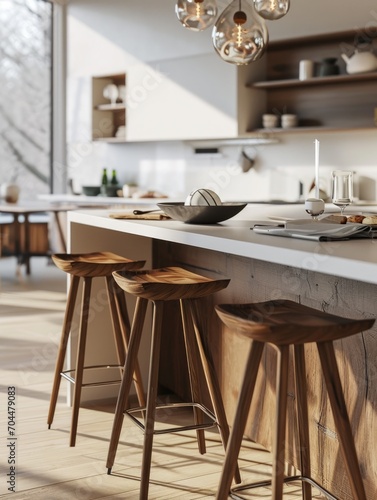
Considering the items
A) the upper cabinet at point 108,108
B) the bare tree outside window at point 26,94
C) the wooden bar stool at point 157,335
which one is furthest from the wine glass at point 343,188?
the bare tree outside window at point 26,94

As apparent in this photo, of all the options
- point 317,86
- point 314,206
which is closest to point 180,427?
point 314,206

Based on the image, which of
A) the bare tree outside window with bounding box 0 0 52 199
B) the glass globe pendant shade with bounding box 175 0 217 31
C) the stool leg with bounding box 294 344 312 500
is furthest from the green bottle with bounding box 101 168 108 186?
the stool leg with bounding box 294 344 312 500

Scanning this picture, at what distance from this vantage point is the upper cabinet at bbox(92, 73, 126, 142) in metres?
7.66

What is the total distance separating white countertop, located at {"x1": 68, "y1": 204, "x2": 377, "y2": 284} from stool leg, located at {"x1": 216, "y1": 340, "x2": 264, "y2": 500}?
0.26 m

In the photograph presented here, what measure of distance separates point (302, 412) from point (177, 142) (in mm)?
5467

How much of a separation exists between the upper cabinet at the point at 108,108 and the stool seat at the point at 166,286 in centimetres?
520

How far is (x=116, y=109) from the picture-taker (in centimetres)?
786

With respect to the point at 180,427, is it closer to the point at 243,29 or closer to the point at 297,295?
the point at 297,295

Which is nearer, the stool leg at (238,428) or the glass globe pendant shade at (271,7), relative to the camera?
the stool leg at (238,428)

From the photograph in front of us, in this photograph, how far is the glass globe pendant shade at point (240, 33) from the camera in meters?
3.02

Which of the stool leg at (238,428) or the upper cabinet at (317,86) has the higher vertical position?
the upper cabinet at (317,86)

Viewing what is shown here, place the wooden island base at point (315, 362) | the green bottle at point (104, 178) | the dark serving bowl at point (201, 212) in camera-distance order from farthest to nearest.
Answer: the green bottle at point (104, 178)
the dark serving bowl at point (201, 212)
the wooden island base at point (315, 362)

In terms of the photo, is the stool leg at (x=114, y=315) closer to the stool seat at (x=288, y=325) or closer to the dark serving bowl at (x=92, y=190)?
the stool seat at (x=288, y=325)

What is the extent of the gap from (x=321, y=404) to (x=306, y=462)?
309 mm
